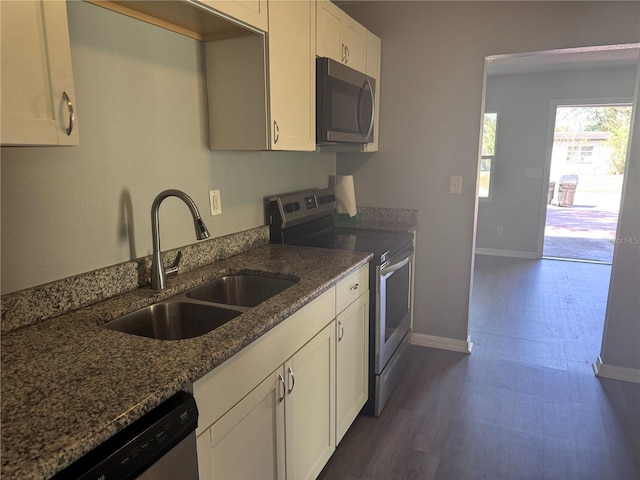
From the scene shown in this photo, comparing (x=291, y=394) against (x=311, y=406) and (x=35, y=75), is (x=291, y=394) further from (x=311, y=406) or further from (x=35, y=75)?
(x=35, y=75)

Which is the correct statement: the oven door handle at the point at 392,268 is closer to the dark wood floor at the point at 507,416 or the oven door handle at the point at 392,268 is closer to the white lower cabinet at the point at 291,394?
the white lower cabinet at the point at 291,394

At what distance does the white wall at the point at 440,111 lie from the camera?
8.64 ft

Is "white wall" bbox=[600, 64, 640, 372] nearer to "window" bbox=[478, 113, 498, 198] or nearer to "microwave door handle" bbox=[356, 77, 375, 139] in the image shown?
"microwave door handle" bbox=[356, 77, 375, 139]

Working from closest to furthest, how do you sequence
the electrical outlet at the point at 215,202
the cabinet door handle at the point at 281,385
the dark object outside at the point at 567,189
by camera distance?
Answer: the cabinet door handle at the point at 281,385
the electrical outlet at the point at 215,202
the dark object outside at the point at 567,189

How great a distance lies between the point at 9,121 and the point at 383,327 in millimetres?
1853

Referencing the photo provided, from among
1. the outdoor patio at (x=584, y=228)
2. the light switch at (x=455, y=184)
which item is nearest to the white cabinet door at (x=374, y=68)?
the light switch at (x=455, y=184)

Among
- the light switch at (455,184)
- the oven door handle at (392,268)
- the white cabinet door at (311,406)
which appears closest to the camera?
the white cabinet door at (311,406)

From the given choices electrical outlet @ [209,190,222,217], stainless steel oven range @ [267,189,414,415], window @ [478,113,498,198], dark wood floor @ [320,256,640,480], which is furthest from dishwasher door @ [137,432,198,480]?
window @ [478,113,498,198]

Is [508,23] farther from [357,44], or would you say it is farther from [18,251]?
[18,251]

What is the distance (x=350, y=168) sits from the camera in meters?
3.22

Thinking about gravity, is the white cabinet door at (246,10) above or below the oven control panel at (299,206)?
above

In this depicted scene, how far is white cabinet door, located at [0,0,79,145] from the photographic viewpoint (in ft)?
3.01

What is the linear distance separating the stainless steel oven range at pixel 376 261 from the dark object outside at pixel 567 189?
6819 millimetres

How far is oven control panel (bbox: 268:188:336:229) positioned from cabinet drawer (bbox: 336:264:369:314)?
21.7 inches
